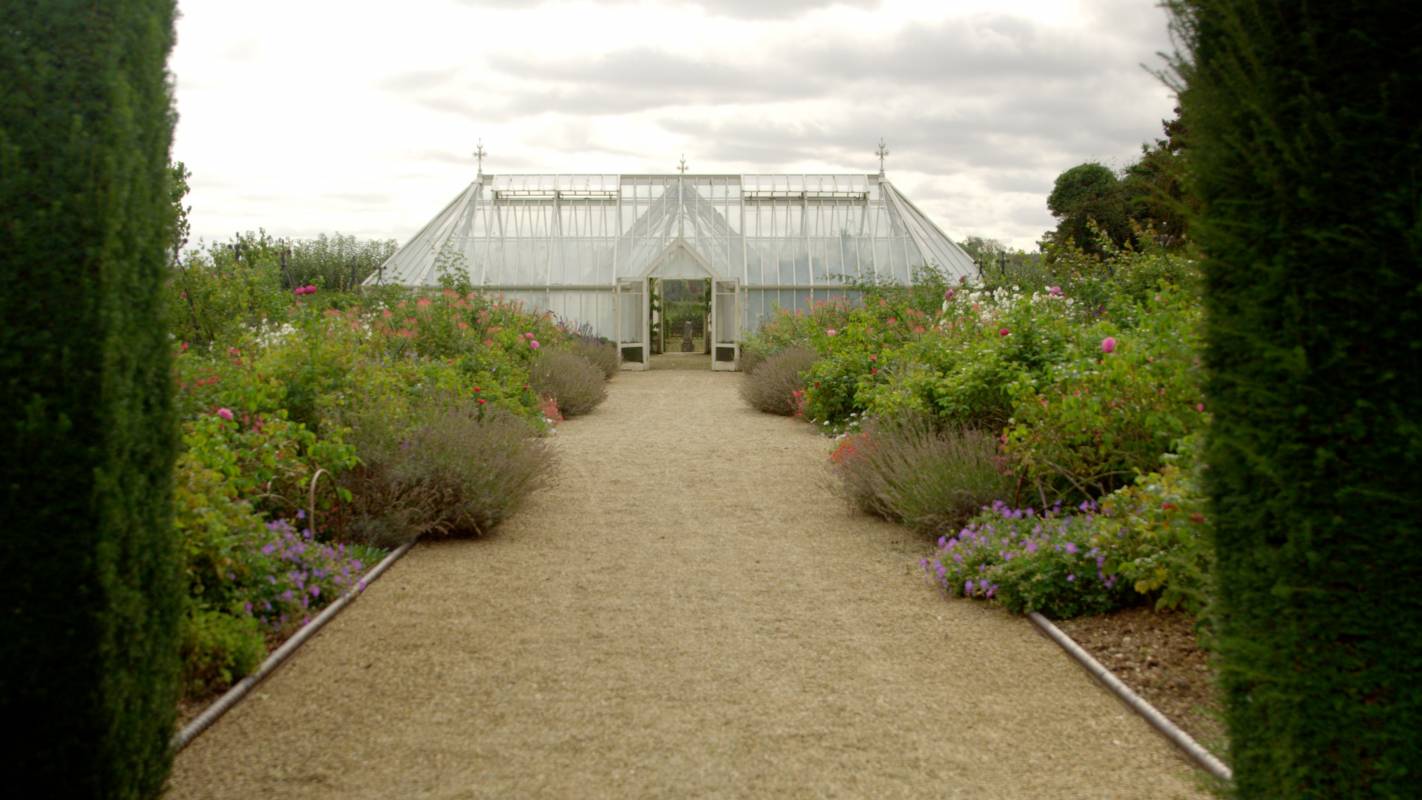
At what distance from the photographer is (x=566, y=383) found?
14.3 metres

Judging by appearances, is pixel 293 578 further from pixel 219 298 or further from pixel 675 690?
pixel 219 298

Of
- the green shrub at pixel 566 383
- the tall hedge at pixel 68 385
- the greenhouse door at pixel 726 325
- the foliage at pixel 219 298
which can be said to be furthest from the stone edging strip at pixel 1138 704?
the greenhouse door at pixel 726 325

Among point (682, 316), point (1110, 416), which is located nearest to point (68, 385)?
point (1110, 416)

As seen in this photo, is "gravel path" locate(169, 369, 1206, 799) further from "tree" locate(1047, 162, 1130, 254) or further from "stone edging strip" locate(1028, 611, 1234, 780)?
"tree" locate(1047, 162, 1130, 254)

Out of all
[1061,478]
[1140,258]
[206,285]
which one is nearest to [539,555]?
[1061,478]

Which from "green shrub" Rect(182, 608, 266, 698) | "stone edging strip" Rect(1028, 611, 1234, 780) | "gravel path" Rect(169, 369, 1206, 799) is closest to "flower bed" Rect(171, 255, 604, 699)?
"green shrub" Rect(182, 608, 266, 698)

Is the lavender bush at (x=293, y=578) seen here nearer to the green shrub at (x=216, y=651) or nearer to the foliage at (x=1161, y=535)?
the green shrub at (x=216, y=651)

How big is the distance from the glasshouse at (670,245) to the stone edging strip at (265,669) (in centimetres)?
1758

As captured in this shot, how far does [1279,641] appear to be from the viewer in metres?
2.43

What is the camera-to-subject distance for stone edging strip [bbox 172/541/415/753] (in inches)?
148

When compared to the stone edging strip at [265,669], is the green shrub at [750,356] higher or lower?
higher

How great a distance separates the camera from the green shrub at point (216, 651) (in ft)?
13.1

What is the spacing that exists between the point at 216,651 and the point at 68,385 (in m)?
1.99

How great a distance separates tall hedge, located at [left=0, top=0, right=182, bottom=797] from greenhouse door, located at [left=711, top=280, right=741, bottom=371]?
20487mm
